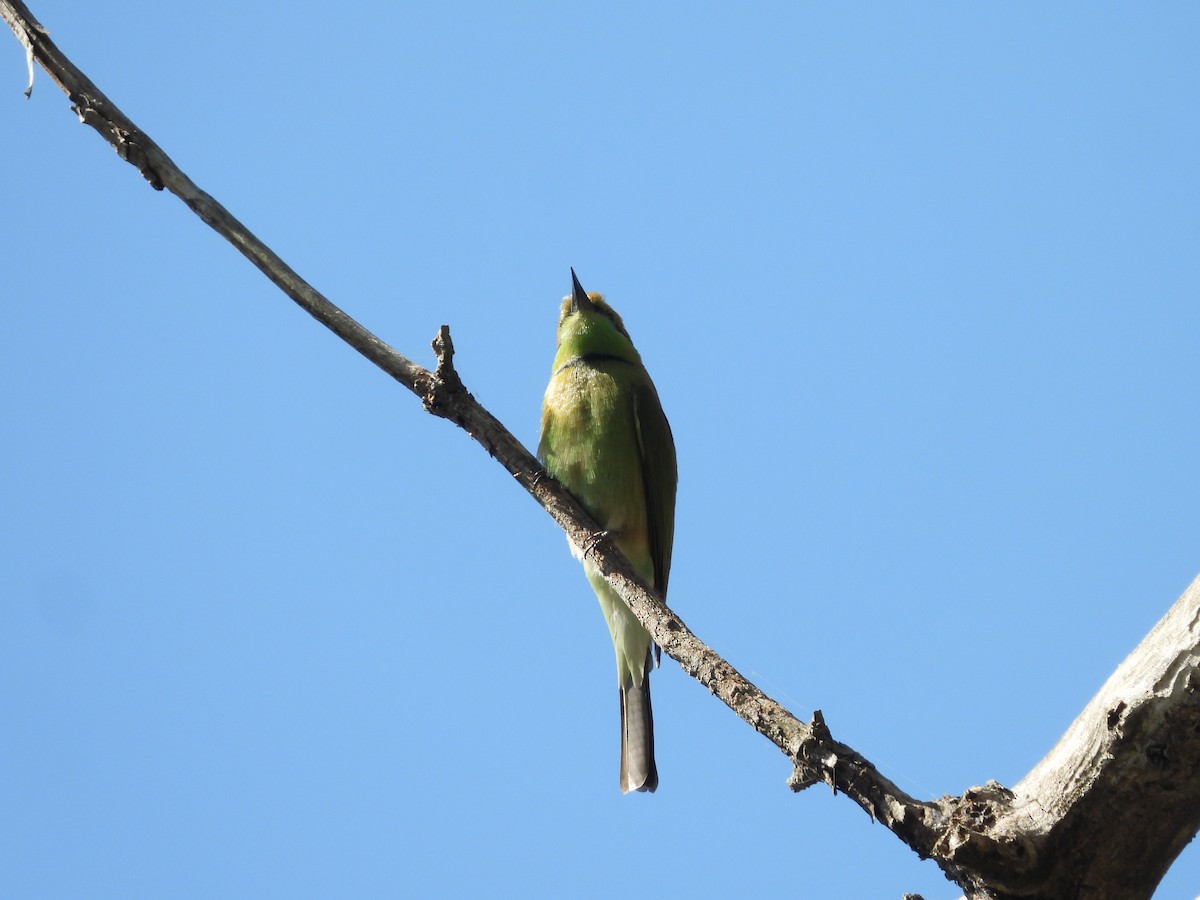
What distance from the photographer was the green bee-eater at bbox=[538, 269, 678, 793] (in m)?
4.35

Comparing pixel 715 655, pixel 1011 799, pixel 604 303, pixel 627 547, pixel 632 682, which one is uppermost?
pixel 604 303

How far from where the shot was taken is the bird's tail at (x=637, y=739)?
13.8 feet

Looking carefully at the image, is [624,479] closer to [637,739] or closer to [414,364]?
[637,739]

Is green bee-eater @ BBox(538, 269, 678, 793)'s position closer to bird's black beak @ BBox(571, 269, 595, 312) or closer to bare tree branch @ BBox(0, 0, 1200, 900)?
bird's black beak @ BBox(571, 269, 595, 312)

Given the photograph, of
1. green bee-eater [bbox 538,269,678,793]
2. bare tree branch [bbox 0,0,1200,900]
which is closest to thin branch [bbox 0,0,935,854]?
bare tree branch [bbox 0,0,1200,900]

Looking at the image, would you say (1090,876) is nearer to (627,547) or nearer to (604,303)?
(627,547)

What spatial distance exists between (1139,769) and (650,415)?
8.79 ft

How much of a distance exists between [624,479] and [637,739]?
3.14 ft

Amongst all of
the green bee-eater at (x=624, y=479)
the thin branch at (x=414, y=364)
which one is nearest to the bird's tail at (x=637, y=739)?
the green bee-eater at (x=624, y=479)

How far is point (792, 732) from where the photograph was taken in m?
2.36

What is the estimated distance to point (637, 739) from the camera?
4.26 m

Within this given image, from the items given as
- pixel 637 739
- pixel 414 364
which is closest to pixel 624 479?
pixel 637 739

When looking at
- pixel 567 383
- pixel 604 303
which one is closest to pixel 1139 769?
pixel 567 383

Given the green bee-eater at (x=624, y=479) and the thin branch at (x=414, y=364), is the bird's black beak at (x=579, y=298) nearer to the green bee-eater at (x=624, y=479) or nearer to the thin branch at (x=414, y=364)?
the green bee-eater at (x=624, y=479)
